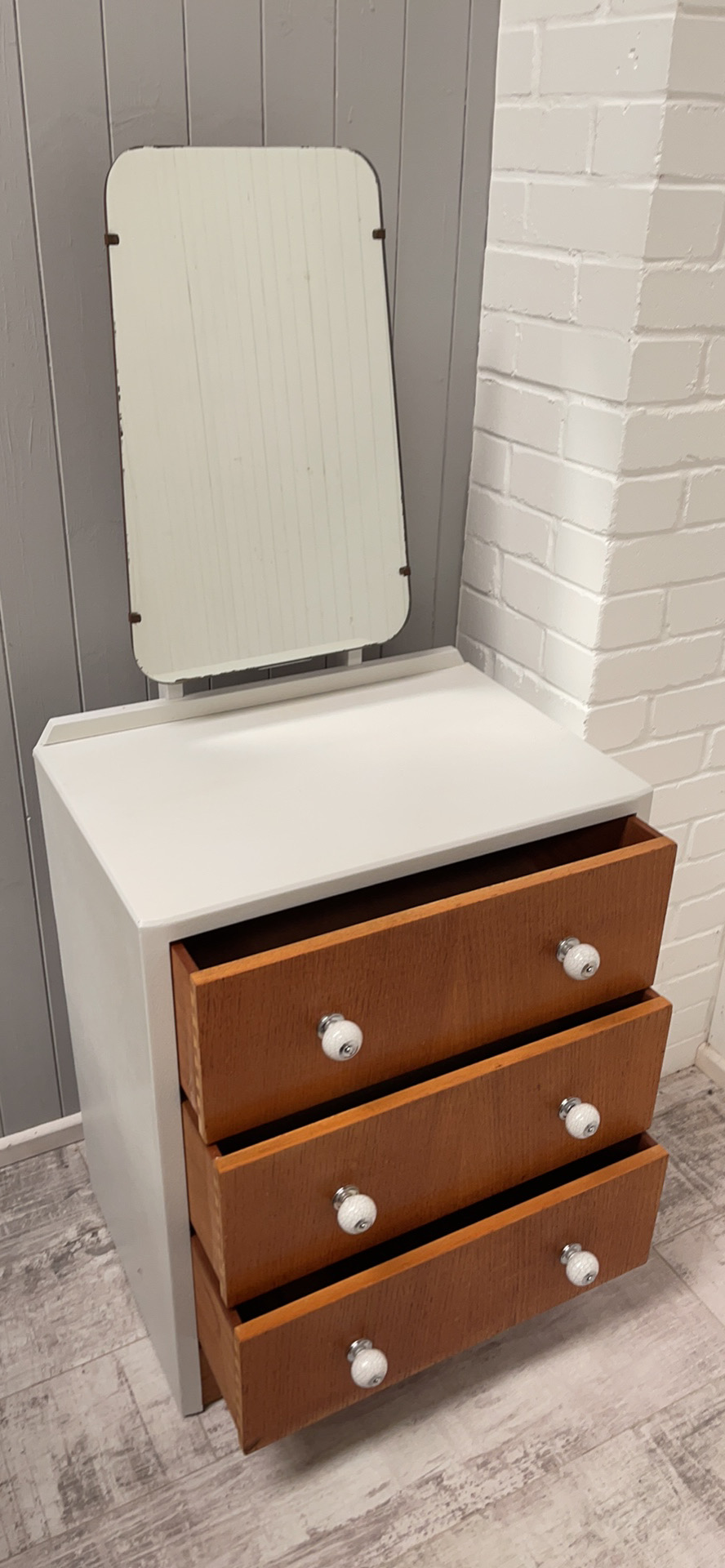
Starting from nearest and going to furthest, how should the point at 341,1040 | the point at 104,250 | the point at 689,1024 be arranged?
the point at 341,1040, the point at 104,250, the point at 689,1024

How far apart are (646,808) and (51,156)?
2.68ft

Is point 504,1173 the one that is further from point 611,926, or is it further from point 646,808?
point 646,808

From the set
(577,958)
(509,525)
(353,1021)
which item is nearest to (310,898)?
(353,1021)

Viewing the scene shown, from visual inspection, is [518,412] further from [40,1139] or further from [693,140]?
[40,1139]

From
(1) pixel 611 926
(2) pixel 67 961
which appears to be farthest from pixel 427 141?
(2) pixel 67 961

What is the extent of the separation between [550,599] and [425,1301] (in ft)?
2.45

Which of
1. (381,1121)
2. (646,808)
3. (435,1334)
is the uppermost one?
(646,808)

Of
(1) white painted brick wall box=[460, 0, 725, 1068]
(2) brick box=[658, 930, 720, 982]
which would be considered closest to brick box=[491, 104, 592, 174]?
(1) white painted brick wall box=[460, 0, 725, 1068]

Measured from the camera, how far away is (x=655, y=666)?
1278 mm

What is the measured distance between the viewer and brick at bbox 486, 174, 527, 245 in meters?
1.21

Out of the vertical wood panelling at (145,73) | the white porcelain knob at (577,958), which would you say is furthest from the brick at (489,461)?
the white porcelain knob at (577,958)

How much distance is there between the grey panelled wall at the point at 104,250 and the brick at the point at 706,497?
0.99ft

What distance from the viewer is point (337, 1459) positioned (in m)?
1.13

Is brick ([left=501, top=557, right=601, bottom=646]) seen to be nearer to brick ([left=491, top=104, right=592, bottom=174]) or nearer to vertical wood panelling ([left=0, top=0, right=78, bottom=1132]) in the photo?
brick ([left=491, top=104, right=592, bottom=174])
